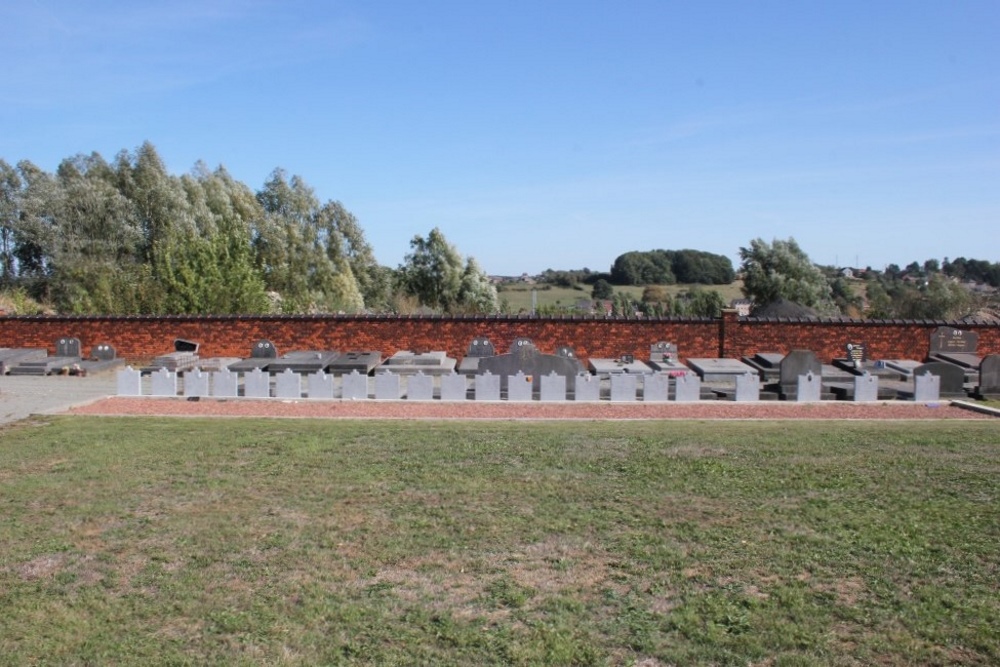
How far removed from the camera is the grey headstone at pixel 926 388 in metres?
17.0

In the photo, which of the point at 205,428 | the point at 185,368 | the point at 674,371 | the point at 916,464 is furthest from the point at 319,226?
the point at 916,464

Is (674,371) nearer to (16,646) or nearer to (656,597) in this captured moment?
(656,597)

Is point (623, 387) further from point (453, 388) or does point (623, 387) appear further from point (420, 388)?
point (420, 388)

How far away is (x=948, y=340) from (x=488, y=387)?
14.8 m

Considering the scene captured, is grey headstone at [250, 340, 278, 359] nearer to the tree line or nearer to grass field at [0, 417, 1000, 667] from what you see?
the tree line

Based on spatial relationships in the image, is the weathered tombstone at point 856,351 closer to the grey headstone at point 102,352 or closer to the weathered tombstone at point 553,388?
the weathered tombstone at point 553,388

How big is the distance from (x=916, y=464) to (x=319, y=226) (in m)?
43.7

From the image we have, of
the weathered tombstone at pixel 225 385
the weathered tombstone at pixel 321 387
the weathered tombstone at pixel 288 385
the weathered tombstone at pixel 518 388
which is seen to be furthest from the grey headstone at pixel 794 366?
the weathered tombstone at pixel 225 385

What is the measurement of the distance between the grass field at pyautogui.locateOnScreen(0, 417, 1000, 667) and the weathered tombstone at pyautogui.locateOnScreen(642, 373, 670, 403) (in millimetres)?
5365

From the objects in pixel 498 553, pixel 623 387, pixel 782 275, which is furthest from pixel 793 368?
pixel 782 275

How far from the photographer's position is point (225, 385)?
54.6 feet

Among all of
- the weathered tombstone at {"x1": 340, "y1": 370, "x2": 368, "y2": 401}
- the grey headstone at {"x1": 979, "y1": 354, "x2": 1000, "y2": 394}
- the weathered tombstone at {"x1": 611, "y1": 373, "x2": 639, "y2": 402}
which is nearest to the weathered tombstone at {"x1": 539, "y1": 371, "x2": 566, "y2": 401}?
the weathered tombstone at {"x1": 611, "y1": 373, "x2": 639, "y2": 402}

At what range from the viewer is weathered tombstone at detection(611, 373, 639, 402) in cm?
1677

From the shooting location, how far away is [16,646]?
5.14 m
